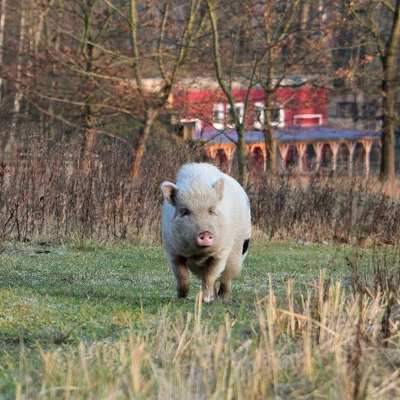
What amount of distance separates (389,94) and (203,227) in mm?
21814

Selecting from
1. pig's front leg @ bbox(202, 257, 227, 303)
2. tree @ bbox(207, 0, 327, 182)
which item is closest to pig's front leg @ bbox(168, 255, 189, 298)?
pig's front leg @ bbox(202, 257, 227, 303)

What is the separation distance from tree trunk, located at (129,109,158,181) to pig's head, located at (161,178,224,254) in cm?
840

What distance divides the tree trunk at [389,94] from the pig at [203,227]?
1926cm

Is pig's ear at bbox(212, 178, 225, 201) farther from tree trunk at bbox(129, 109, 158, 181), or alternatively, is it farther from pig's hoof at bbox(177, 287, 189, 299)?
tree trunk at bbox(129, 109, 158, 181)

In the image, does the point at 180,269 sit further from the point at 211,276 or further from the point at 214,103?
the point at 214,103

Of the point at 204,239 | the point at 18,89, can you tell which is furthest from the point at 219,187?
the point at 18,89

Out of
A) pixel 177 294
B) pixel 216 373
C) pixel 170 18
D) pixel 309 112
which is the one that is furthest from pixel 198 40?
pixel 309 112

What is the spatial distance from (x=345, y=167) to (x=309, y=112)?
3574 centimetres

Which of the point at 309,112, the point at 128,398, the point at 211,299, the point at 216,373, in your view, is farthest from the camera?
the point at 309,112

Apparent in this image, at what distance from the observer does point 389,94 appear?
30562 mm

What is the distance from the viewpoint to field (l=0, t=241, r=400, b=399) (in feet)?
19.3

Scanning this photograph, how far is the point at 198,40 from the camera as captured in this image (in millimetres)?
28875

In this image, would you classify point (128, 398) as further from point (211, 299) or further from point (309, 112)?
point (309, 112)

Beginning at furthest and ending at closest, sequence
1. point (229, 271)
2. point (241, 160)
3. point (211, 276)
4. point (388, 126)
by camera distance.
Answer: point (388, 126) < point (241, 160) < point (229, 271) < point (211, 276)
